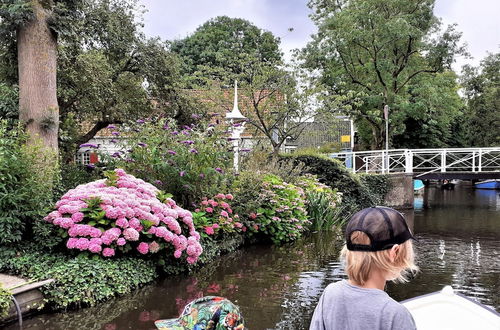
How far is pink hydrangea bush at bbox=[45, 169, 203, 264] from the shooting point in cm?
573

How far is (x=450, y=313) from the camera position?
354 cm

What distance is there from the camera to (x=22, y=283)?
16.2 feet

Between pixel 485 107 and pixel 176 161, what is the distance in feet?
118

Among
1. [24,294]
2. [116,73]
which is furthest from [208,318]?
[116,73]

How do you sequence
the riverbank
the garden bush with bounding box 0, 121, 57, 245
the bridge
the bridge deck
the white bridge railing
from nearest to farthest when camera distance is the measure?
the riverbank → the garden bush with bounding box 0, 121, 57, 245 → the bridge deck → the bridge → the white bridge railing

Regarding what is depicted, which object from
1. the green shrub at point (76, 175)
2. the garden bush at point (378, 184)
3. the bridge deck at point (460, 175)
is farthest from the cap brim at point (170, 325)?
the bridge deck at point (460, 175)

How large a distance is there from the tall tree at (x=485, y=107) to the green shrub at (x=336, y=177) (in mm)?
23524

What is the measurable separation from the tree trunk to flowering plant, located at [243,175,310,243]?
4.31 metres

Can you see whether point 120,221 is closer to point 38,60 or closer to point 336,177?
point 38,60

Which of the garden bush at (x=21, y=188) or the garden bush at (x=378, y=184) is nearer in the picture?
the garden bush at (x=21, y=188)

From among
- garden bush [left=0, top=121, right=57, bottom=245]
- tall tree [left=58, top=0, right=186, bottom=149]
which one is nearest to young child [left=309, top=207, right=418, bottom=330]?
garden bush [left=0, top=121, right=57, bottom=245]

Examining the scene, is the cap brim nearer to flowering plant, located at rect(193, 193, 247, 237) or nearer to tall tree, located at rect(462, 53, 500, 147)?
flowering plant, located at rect(193, 193, 247, 237)

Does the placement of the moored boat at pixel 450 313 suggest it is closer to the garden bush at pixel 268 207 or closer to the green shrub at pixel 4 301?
the green shrub at pixel 4 301

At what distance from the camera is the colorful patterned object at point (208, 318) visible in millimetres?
2895
